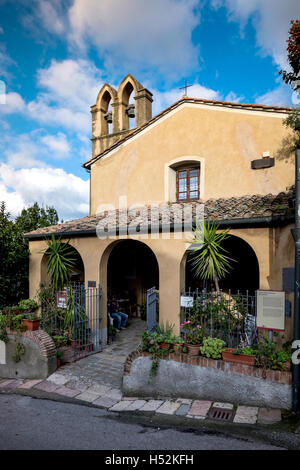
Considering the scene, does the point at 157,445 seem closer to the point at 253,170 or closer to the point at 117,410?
the point at 117,410

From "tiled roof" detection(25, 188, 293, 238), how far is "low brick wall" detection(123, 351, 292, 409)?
307 cm

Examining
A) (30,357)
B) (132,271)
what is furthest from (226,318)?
(132,271)

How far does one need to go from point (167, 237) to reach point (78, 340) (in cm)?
371

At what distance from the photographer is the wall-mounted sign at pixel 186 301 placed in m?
6.62

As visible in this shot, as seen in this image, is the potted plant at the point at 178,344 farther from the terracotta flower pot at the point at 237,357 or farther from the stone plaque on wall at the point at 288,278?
the stone plaque on wall at the point at 288,278

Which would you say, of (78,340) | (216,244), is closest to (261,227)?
(216,244)

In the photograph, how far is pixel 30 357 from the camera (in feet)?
23.1

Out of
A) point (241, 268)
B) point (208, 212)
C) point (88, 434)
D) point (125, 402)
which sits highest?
point (208, 212)

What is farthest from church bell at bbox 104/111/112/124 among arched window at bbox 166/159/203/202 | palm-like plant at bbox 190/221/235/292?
palm-like plant at bbox 190/221/235/292

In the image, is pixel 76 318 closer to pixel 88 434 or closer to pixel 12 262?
pixel 12 262

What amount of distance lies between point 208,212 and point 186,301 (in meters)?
2.31

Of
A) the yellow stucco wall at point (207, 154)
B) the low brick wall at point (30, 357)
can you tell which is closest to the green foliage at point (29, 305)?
the low brick wall at point (30, 357)

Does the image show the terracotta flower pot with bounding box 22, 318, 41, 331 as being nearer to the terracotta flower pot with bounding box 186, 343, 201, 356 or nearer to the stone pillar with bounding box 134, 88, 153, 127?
the terracotta flower pot with bounding box 186, 343, 201, 356

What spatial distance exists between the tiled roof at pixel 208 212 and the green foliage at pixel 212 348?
268 centimetres
